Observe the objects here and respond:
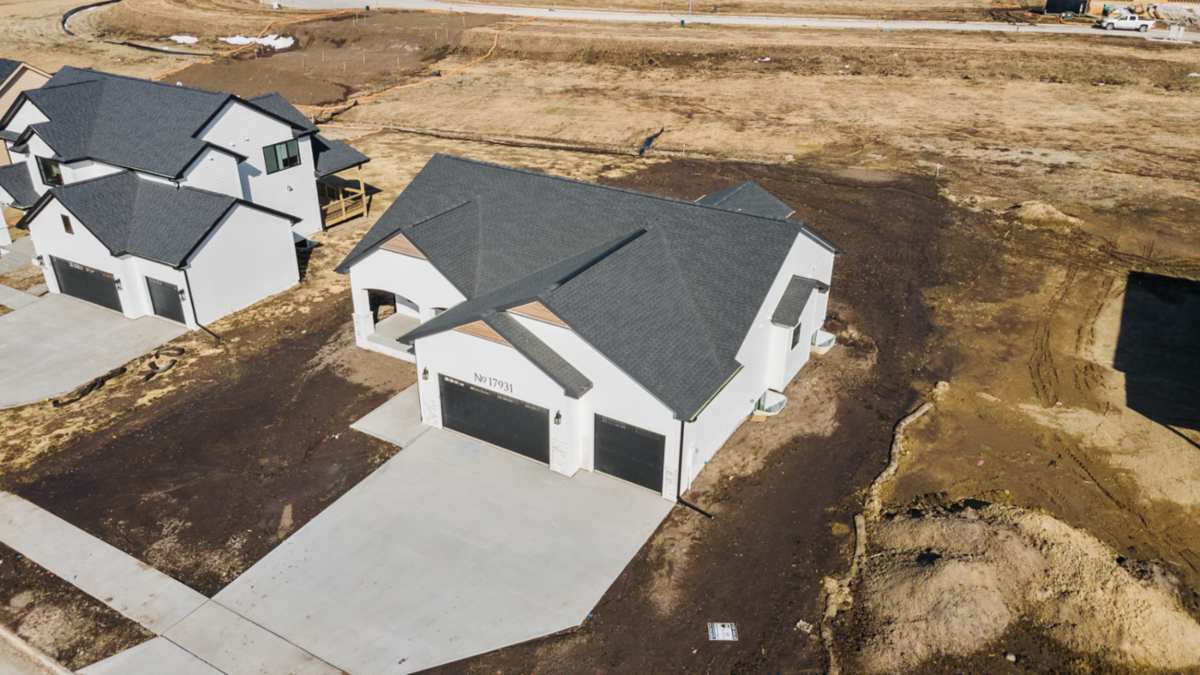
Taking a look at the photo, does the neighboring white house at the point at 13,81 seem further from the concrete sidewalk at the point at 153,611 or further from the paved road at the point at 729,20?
the paved road at the point at 729,20

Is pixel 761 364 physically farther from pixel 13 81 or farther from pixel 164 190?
pixel 13 81

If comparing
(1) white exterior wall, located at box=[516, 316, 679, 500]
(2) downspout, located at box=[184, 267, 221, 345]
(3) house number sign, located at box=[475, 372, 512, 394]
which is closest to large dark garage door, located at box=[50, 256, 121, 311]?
(2) downspout, located at box=[184, 267, 221, 345]

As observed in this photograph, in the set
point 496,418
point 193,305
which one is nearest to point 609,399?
point 496,418

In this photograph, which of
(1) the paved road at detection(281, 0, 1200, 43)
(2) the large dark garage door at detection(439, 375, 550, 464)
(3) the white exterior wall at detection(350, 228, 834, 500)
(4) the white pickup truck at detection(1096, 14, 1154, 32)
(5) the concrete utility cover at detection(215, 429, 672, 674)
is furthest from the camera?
(1) the paved road at detection(281, 0, 1200, 43)

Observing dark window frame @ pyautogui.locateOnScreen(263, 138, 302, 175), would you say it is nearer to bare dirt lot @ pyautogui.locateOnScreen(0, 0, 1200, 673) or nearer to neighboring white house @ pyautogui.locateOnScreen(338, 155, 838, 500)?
bare dirt lot @ pyautogui.locateOnScreen(0, 0, 1200, 673)

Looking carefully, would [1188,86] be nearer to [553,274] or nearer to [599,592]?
[553,274]

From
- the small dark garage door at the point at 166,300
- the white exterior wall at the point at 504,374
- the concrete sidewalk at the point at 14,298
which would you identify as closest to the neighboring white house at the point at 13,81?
the concrete sidewalk at the point at 14,298
